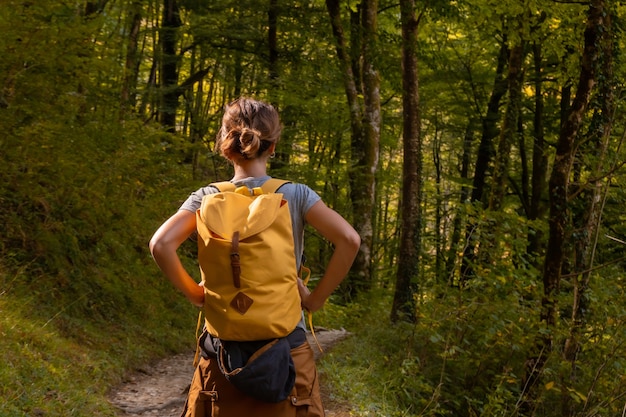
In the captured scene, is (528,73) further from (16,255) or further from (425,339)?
(16,255)

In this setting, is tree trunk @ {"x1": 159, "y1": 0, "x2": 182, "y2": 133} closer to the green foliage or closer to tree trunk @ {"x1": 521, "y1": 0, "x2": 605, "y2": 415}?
the green foliage

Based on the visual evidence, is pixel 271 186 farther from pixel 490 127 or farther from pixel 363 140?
Answer: pixel 490 127

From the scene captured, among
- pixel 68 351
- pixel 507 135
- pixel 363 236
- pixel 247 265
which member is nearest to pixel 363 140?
pixel 363 236

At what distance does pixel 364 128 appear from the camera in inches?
563

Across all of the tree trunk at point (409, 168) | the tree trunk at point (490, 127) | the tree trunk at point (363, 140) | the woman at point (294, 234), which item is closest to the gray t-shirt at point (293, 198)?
the woman at point (294, 234)

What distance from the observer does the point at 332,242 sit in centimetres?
265

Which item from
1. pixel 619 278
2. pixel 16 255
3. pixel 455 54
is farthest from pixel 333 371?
pixel 455 54

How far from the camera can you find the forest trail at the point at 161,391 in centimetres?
650

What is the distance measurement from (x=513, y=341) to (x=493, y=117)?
Result: 36.5 feet

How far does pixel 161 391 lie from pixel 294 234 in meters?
5.37

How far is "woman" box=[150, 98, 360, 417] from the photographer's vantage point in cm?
260

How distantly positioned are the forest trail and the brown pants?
11.6ft

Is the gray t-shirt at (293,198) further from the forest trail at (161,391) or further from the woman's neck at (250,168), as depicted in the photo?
the forest trail at (161,391)

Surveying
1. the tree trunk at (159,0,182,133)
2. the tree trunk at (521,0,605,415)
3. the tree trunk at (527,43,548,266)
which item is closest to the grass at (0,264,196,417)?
the tree trunk at (521,0,605,415)
